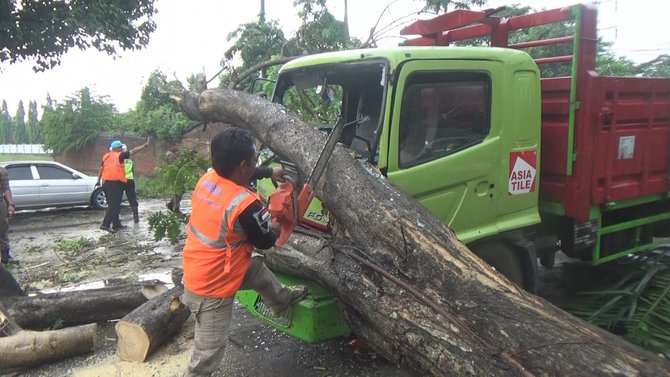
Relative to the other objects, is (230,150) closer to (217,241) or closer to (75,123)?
(217,241)

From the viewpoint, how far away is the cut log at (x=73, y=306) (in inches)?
160

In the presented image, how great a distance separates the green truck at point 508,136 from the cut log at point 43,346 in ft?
Result: 4.71

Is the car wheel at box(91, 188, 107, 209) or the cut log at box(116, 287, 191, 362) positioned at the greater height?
the cut log at box(116, 287, 191, 362)

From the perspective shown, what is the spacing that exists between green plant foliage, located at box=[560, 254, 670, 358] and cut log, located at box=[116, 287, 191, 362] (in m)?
3.23

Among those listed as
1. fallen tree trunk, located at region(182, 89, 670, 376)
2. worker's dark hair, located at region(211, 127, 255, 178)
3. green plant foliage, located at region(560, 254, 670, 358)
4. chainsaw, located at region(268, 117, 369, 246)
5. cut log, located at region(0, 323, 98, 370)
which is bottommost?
green plant foliage, located at region(560, 254, 670, 358)

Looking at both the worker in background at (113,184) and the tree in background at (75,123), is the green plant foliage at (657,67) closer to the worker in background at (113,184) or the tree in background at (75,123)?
the worker in background at (113,184)

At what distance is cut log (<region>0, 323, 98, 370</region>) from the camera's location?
3520 mm

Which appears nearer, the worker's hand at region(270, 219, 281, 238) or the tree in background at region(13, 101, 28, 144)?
the worker's hand at region(270, 219, 281, 238)


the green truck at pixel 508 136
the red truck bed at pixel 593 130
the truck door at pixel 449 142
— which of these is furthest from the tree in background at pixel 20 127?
the truck door at pixel 449 142

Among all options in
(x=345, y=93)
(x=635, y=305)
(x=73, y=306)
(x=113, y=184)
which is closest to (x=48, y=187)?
(x=113, y=184)

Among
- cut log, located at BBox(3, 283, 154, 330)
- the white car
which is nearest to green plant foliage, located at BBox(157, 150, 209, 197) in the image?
cut log, located at BBox(3, 283, 154, 330)

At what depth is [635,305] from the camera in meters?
3.83

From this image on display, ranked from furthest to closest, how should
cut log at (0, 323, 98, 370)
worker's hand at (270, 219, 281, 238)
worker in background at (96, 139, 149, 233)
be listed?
worker in background at (96, 139, 149, 233)
cut log at (0, 323, 98, 370)
worker's hand at (270, 219, 281, 238)

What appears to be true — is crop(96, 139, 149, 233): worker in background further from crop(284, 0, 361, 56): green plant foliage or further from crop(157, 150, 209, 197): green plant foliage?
crop(284, 0, 361, 56): green plant foliage
